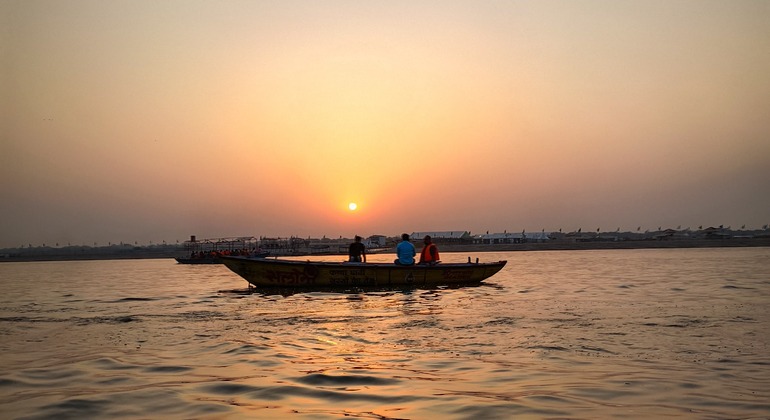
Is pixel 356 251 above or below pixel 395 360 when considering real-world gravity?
above

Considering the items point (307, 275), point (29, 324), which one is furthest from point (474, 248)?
point (29, 324)

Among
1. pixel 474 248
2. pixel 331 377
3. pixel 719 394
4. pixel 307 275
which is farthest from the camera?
pixel 474 248

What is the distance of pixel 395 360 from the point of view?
10.7 m

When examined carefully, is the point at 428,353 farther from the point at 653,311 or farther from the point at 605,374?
the point at 653,311

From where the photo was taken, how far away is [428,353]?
37.4ft

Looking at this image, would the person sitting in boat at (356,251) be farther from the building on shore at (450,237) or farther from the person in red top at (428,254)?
the building on shore at (450,237)

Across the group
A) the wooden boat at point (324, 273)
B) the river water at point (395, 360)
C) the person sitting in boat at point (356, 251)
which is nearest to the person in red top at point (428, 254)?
the wooden boat at point (324, 273)

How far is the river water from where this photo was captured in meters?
7.56

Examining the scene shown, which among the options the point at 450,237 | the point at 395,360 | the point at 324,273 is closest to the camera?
the point at 395,360

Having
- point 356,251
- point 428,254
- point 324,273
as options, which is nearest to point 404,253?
point 428,254

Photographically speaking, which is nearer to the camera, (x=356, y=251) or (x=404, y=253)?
(x=404, y=253)

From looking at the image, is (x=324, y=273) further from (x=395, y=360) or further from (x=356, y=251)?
(x=395, y=360)

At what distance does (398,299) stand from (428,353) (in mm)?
11294

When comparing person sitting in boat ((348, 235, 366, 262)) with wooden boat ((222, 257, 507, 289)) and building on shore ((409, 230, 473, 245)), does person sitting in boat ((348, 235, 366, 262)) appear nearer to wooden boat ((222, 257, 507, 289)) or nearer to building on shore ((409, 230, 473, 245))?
wooden boat ((222, 257, 507, 289))
